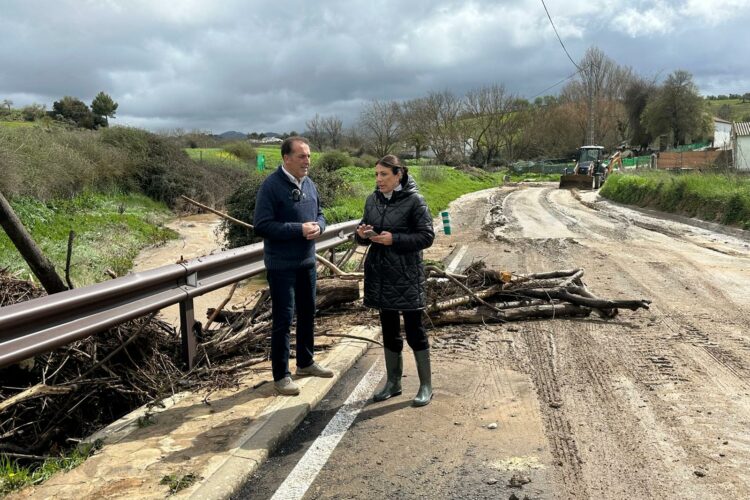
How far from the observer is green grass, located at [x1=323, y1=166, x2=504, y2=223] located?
15.5 meters

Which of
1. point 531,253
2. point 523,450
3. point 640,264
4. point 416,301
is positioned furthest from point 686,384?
point 531,253

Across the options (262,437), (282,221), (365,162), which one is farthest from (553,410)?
(365,162)

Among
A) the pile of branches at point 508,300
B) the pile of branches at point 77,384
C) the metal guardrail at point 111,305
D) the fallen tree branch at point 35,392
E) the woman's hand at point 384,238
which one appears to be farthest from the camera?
the pile of branches at point 508,300

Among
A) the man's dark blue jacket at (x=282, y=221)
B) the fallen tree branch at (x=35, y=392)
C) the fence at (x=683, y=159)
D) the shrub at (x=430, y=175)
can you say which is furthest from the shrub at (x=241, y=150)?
the fallen tree branch at (x=35, y=392)

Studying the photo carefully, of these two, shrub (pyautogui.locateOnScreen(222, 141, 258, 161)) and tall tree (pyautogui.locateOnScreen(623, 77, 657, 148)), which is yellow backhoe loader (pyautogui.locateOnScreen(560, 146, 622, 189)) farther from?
tall tree (pyautogui.locateOnScreen(623, 77, 657, 148))

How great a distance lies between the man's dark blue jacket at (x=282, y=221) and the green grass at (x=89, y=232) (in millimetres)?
7009

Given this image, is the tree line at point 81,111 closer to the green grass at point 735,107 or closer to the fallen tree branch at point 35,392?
the fallen tree branch at point 35,392

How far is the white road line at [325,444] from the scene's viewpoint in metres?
3.29

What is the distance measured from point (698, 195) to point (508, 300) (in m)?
16.8

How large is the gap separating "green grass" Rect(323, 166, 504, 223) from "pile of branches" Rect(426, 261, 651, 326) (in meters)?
6.96

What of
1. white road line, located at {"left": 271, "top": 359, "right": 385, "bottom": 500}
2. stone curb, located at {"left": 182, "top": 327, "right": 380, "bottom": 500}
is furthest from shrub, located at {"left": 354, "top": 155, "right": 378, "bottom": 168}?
white road line, located at {"left": 271, "top": 359, "right": 385, "bottom": 500}

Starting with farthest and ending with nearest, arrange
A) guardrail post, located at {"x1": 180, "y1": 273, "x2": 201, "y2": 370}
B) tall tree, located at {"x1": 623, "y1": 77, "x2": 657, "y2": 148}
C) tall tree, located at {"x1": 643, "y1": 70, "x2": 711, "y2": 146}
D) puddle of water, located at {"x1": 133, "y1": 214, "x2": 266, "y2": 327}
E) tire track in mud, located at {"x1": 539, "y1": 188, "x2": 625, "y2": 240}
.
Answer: tall tree, located at {"x1": 623, "y1": 77, "x2": 657, "y2": 148} → tall tree, located at {"x1": 643, "y1": 70, "x2": 711, "y2": 146} → tire track in mud, located at {"x1": 539, "y1": 188, "x2": 625, "y2": 240} → puddle of water, located at {"x1": 133, "y1": 214, "x2": 266, "y2": 327} → guardrail post, located at {"x1": 180, "y1": 273, "x2": 201, "y2": 370}

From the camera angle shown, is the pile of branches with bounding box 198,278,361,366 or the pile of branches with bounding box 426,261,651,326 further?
the pile of branches with bounding box 426,261,651,326

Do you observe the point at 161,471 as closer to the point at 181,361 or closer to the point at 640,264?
the point at 181,361
